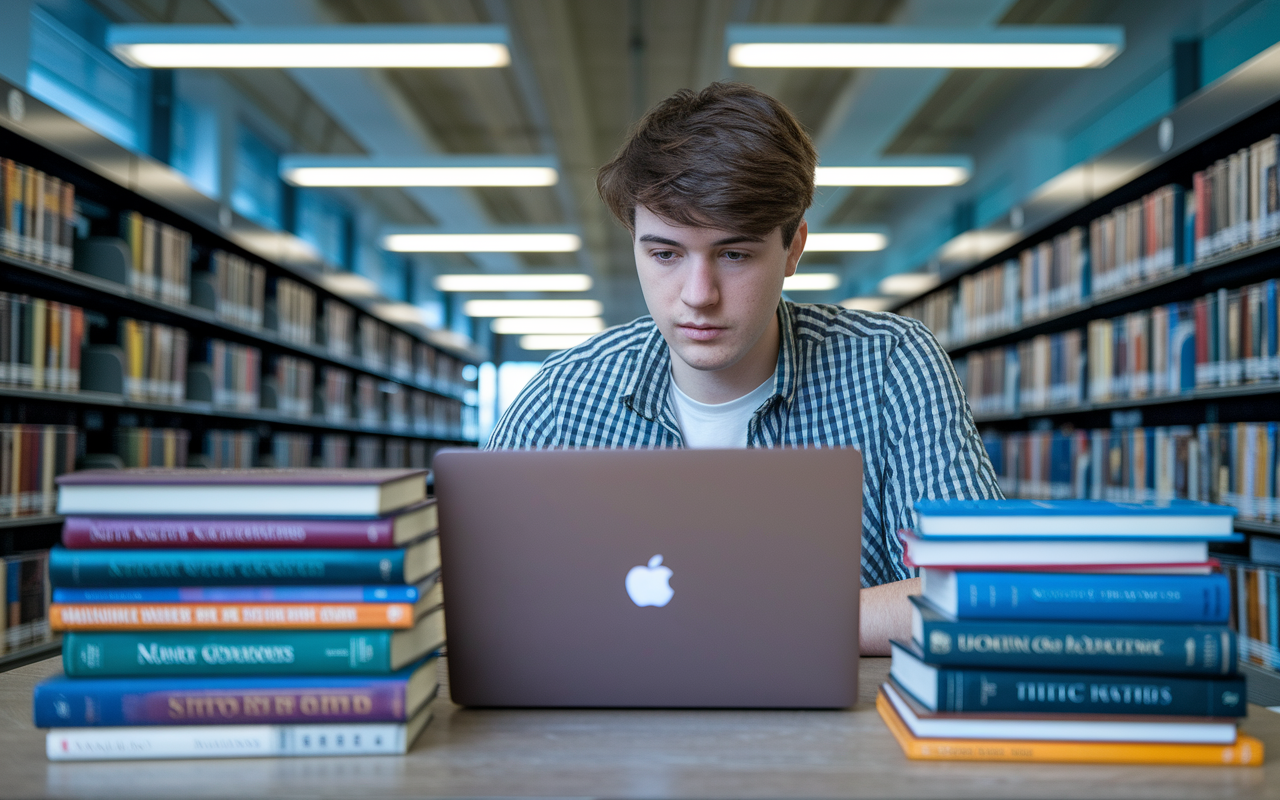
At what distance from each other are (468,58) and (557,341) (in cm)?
979

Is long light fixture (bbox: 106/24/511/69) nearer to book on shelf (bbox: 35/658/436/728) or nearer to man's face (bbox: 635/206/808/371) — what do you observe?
man's face (bbox: 635/206/808/371)

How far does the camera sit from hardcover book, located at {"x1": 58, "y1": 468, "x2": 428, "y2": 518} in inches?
26.7

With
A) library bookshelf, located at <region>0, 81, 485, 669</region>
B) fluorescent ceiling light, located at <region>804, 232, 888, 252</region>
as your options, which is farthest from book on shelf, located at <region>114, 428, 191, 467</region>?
fluorescent ceiling light, located at <region>804, 232, 888, 252</region>

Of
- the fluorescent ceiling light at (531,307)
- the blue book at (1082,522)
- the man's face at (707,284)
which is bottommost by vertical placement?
the blue book at (1082,522)

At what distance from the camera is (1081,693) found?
2.16 feet

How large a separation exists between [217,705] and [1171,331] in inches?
123

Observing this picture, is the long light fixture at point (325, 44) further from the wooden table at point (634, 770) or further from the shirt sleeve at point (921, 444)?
the wooden table at point (634, 770)

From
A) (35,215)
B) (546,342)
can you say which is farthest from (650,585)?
(546,342)

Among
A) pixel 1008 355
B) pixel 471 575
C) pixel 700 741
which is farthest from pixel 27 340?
pixel 1008 355

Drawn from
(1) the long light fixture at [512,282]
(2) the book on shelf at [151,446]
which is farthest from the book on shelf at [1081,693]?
(1) the long light fixture at [512,282]

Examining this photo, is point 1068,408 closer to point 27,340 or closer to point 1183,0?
point 1183,0

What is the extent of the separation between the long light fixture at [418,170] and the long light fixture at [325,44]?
3.95 feet

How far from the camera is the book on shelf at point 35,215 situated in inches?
107

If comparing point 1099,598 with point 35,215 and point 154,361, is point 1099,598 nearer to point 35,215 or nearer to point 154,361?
point 35,215
